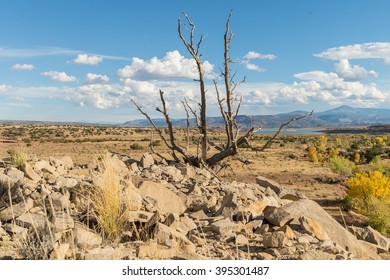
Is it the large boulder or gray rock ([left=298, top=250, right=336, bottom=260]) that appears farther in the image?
the large boulder

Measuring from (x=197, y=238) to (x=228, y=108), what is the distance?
249 inches

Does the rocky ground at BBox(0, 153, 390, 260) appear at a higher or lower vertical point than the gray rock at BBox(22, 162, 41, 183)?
lower

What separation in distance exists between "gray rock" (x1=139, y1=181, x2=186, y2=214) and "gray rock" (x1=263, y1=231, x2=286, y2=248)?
7.24 feet

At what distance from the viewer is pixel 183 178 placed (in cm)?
941

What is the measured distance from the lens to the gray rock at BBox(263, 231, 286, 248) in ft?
16.5

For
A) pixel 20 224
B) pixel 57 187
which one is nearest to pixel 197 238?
pixel 20 224

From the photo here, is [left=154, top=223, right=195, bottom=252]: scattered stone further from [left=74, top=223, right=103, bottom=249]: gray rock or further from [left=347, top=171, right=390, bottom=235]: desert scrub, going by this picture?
[left=347, top=171, right=390, bottom=235]: desert scrub

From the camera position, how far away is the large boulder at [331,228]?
20.9 ft

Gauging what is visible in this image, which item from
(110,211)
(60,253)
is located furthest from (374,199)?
(60,253)

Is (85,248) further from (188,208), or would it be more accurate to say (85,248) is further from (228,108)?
(228,108)

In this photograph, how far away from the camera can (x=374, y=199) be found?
16.8m

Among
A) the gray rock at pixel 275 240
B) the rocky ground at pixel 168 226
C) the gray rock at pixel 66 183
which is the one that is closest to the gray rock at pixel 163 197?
the rocky ground at pixel 168 226

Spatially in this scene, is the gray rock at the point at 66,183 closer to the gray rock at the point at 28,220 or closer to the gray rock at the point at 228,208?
the gray rock at the point at 28,220

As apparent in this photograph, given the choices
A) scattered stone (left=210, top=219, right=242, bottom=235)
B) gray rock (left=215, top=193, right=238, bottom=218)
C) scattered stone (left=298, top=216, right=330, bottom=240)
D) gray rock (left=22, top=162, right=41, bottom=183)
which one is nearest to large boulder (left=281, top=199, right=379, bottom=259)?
scattered stone (left=298, top=216, right=330, bottom=240)
